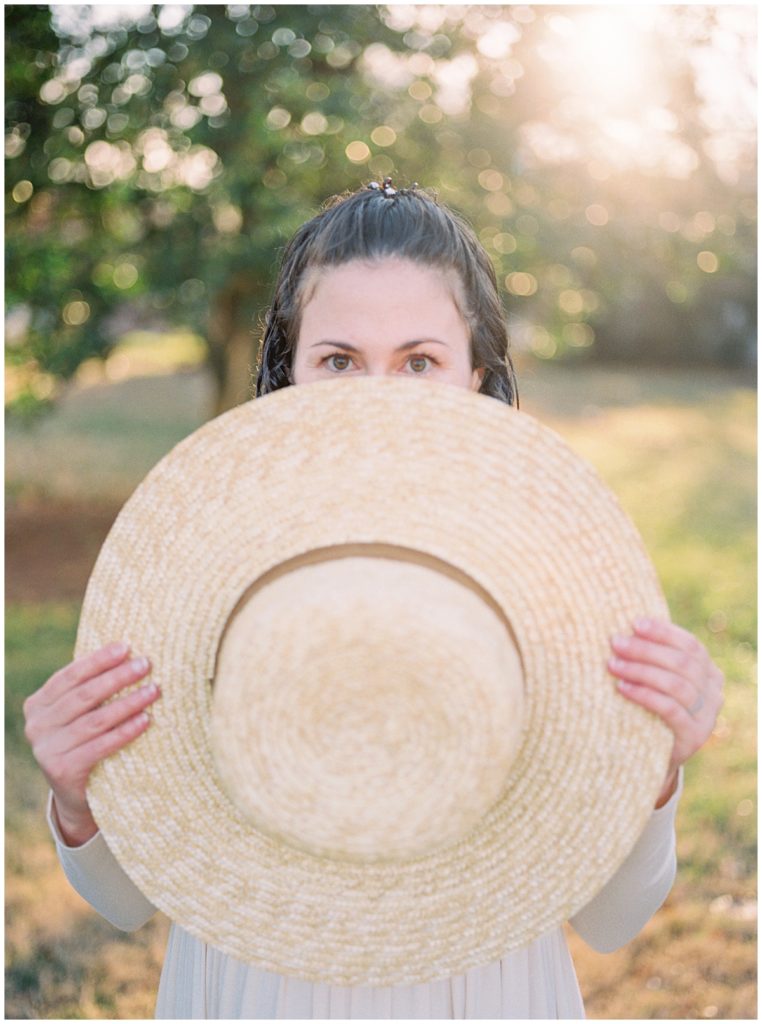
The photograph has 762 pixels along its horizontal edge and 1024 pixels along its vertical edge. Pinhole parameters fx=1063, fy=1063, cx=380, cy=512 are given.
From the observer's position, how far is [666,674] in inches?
70.7

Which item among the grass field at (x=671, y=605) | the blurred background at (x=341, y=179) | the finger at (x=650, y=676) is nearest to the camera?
the finger at (x=650, y=676)

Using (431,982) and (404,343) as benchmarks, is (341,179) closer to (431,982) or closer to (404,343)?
(404,343)

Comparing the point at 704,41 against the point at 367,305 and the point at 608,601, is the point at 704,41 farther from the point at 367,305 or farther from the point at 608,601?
the point at 608,601

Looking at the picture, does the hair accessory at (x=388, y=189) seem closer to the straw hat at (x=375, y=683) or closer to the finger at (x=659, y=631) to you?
the straw hat at (x=375, y=683)

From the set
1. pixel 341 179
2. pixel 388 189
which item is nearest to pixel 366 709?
pixel 388 189

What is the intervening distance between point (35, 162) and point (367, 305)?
701 cm

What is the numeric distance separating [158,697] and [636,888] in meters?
1.07

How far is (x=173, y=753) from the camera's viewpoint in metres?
1.89

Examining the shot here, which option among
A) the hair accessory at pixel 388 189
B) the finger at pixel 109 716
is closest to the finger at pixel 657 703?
the finger at pixel 109 716

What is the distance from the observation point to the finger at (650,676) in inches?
70.1

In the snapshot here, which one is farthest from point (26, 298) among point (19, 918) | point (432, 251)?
point (432, 251)

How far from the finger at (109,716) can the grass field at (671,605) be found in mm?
2897

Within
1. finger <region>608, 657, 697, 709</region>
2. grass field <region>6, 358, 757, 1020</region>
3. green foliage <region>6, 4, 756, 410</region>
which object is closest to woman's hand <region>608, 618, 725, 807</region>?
finger <region>608, 657, 697, 709</region>

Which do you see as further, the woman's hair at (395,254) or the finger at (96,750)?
the woman's hair at (395,254)
